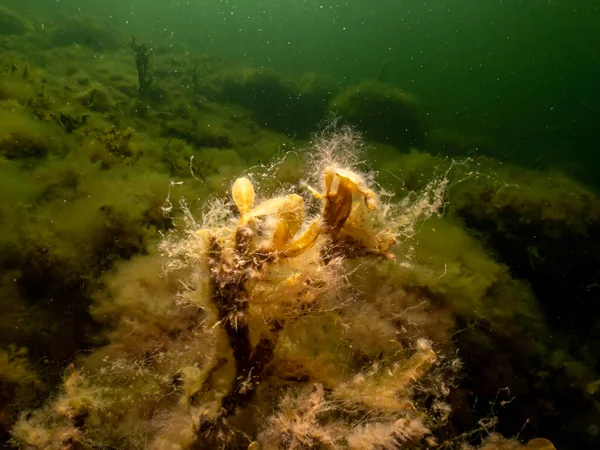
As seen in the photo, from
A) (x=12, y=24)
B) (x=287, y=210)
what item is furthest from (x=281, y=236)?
(x=12, y=24)

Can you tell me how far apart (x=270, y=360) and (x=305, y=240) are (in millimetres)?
688

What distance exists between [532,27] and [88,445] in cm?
7878

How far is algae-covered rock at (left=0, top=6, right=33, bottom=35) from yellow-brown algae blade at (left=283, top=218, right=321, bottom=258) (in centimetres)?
2126

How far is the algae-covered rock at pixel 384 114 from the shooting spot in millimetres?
13266

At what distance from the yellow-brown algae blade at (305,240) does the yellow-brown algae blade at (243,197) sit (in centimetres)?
23

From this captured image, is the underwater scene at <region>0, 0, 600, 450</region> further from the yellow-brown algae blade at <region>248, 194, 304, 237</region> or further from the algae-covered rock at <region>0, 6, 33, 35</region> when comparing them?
the algae-covered rock at <region>0, 6, 33, 35</region>

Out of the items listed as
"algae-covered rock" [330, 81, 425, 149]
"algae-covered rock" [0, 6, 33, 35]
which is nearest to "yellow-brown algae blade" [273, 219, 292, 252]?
"algae-covered rock" [330, 81, 425, 149]

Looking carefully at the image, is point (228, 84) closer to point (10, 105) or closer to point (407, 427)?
point (10, 105)

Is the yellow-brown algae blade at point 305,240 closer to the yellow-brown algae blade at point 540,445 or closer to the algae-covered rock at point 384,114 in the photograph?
the yellow-brown algae blade at point 540,445

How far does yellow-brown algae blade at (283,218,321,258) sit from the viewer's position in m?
1.43

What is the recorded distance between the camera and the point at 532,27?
59.6m

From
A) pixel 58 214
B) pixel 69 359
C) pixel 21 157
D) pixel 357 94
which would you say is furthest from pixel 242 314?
pixel 357 94

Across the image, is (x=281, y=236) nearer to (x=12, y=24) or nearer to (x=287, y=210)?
(x=287, y=210)

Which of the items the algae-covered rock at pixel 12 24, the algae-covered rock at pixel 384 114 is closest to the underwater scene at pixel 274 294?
the algae-covered rock at pixel 384 114
